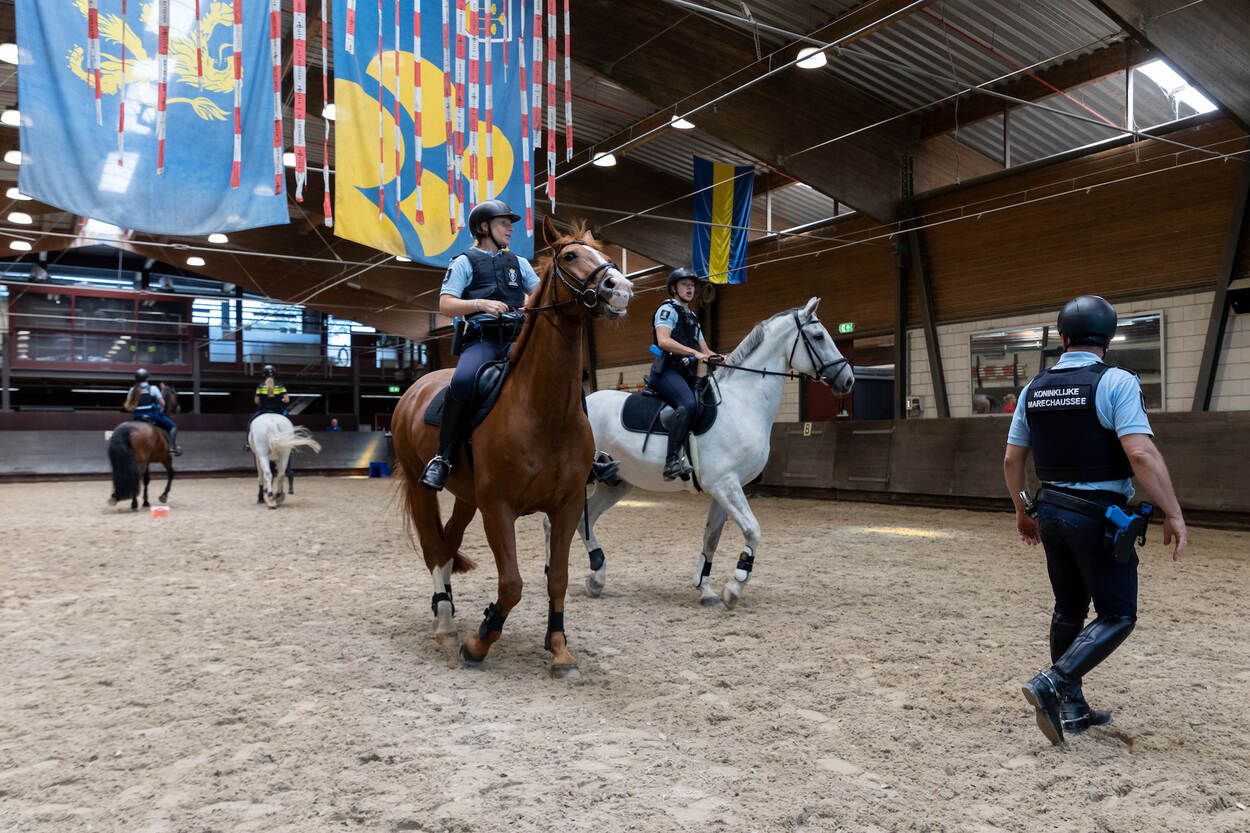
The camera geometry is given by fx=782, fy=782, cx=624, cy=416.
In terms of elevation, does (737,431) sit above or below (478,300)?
below

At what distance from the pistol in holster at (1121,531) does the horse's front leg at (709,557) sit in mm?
3186

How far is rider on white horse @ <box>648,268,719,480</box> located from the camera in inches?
240

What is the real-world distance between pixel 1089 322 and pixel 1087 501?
0.71 meters

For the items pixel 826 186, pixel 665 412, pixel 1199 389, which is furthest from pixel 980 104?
pixel 665 412

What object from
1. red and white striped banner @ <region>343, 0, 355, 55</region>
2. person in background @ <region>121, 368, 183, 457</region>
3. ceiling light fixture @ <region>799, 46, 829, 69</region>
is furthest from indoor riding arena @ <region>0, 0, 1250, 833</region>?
red and white striped banner @ <region>343, 0, 355, 55</region>

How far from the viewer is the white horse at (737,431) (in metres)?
6.06

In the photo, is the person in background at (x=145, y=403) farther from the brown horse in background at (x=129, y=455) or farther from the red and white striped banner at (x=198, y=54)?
the red and white striped banner at (x=198, y=54)

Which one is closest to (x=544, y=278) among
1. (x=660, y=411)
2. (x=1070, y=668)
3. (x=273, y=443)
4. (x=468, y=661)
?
(x=468, y=661)

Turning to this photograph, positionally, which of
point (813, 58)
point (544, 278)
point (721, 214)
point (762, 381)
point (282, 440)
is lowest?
point (282, 440)

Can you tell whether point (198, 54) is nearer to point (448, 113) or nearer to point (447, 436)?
point (448, 113)

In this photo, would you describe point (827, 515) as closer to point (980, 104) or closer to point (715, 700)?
point (980, 104)

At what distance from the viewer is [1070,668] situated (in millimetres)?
2975

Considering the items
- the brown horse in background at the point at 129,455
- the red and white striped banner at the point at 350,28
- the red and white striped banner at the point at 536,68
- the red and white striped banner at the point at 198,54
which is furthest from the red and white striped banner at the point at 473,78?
the brown horse in background at the point at 129,455

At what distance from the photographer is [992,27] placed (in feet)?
37.7
